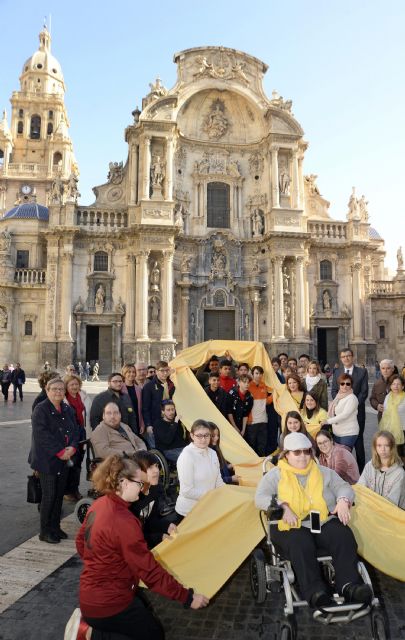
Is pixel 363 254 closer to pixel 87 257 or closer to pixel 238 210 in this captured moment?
pixel 238 210

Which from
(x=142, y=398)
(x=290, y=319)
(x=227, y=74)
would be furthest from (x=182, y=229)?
(x=142, y=398)

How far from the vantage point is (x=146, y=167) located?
29.7 m

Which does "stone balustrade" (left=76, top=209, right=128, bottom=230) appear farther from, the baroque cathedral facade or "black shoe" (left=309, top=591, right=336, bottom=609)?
"black shoe" (left=309, top=591, right=336, bottom=609)

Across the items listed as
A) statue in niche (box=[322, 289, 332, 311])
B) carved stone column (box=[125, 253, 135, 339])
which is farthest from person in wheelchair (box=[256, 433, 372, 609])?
statue in niche (box=[322, 289, 332, 311])

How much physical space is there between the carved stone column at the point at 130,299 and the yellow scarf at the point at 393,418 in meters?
22.6

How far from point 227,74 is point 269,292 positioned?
15.2 meters

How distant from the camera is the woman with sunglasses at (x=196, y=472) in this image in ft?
17.5

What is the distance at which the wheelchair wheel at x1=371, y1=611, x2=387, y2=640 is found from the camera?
3.69 metres

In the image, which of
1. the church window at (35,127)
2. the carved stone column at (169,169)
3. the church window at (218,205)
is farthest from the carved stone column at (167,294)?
the church window at (35,127)

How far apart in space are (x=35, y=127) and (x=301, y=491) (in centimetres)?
6525

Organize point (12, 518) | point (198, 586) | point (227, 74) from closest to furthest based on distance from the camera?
1. point (198, 586)
2. point (12, 518)
3. point (227, 74)

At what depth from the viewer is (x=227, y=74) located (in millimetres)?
32156

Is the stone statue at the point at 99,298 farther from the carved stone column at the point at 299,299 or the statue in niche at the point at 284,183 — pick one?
the statue in niche at the point at 284,183

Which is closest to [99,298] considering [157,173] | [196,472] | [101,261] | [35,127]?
[101,261]
